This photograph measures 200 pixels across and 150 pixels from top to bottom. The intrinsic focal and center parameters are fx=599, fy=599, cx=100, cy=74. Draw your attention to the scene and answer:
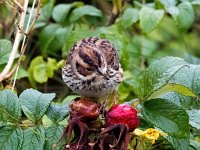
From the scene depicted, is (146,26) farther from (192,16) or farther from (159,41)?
(159,41)

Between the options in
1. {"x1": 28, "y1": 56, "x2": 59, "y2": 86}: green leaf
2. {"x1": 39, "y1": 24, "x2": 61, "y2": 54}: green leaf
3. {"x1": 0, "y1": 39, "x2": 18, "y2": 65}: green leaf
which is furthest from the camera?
{"x1": 39, "y1": 24, "x2": 61, "y2": 54}: green leaf

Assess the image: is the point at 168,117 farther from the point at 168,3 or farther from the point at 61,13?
the point at 61,13

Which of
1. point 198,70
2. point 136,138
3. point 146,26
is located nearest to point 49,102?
point 136,138

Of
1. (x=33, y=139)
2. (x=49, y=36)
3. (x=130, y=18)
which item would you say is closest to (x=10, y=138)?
(x=33, y=139)

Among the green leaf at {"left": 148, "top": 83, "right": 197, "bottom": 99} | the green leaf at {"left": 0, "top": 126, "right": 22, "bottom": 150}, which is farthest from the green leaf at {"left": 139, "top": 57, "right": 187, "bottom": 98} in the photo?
the green leaf at {"left": 0, "top": 126, "right": 22, "bottom": 150}

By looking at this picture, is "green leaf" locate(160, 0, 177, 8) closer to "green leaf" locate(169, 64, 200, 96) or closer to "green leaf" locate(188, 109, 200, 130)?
"green leaf" locate(169, 64, 200, 96)

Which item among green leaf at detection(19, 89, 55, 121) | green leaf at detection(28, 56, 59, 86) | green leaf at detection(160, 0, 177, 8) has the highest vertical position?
green leaf at detection(160, 0, 177, 8)

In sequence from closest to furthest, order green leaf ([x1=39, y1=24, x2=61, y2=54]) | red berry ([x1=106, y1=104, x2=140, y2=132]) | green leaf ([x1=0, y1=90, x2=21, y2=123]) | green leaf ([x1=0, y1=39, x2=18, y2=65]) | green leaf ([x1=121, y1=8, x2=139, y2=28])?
1. red berry ([x1=106, y1=104, x2=140, y2=132])
2. green leaf ([x1=0, y1=90, x2=21, y2=123])
3. green leaf ([x1=0, y1=39, x2=18, y2=65])
4. green leaf ([x1=121, y1=8, x2=139, y2=28])
5. green leaf ([x1=39, y1=24, x2=61, y2=54])
